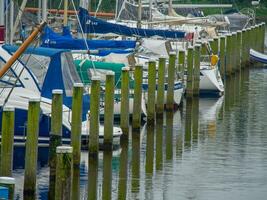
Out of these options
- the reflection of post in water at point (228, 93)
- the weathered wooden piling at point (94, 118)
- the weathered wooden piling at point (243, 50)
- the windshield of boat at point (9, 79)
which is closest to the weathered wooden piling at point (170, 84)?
the reflection of post in water at point (228, 93)

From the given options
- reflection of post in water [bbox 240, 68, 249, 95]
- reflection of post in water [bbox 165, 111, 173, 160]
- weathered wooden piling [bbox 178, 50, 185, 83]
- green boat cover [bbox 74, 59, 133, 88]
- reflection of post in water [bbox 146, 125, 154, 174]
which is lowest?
reflection of post in water [bbox 240, 68, 249, 95]

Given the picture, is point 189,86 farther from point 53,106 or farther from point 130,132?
point 53,106

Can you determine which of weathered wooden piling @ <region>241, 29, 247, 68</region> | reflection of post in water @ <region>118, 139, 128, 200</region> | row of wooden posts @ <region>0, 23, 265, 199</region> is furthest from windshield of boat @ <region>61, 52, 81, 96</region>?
weathered wooden piling @ <region>241, 29, 247, 68</region>

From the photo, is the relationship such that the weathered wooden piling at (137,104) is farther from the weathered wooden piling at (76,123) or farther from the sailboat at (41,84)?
the weathered wooden piling at (76,123)

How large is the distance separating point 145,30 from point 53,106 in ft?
72.2

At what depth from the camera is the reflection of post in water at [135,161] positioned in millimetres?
28600

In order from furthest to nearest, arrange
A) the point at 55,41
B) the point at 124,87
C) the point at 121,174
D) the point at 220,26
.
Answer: the point at 220,26
the point at 55,41
the point at 124,87
the point at 121,174

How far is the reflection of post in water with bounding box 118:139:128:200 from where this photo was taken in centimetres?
2762

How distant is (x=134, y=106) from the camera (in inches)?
1383

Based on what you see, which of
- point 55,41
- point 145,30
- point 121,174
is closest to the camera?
point 121,174

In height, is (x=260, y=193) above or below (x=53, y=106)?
below

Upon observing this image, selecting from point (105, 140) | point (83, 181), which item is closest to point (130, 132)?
point (105, 140)

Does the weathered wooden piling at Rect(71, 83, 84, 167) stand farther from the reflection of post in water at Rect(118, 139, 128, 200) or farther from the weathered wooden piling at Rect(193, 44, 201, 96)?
the weathered wooden piling at Rect(193, 44, 201, 96)

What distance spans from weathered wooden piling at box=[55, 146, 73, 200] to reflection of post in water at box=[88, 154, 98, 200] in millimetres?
3679
